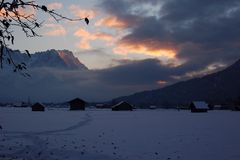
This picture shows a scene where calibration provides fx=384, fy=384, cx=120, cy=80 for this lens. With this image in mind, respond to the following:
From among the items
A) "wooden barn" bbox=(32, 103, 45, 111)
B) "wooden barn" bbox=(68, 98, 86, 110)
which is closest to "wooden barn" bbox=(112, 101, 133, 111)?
"wooden barn" bbox=(68, 98, 86, 110)

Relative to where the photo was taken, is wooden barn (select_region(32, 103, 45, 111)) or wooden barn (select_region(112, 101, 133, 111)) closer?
wooden barn (select_region(32, 103, 45, 111))

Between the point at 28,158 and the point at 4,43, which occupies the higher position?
the point at 4,43

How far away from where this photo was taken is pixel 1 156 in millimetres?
19438

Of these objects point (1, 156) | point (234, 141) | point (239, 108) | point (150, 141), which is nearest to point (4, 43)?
point (1, 156)

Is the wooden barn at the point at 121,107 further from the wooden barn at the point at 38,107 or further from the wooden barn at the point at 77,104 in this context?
the wooden barn at the point at 38,107

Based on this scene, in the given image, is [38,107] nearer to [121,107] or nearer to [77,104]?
[77,104]

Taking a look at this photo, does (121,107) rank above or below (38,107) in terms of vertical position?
below

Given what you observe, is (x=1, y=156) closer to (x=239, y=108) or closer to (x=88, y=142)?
(x=88, y=142)

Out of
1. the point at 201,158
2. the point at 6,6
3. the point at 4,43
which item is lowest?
the point at 201,158

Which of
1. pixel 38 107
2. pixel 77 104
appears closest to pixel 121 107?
pixel 77 104

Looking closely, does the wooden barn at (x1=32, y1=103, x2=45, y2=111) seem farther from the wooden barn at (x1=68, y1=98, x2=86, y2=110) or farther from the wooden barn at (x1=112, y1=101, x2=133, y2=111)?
the wooden barn at (x1=112, y1=101, x2=133, y2=111)

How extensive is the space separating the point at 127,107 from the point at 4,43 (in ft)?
409

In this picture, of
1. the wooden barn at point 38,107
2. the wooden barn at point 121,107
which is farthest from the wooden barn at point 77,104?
the wooden barn at point 121,107

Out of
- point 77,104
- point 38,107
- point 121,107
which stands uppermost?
point 77,104
